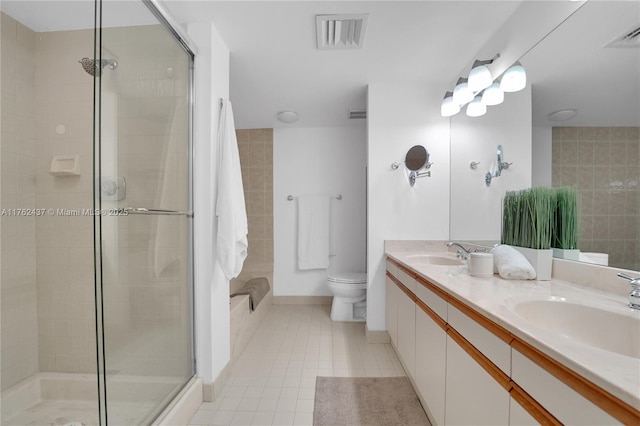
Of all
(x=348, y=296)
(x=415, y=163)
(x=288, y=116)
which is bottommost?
(x=348, y=296)

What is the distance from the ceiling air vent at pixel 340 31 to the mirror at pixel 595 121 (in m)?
0.98

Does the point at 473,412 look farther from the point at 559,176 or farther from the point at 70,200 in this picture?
the point at 70,200

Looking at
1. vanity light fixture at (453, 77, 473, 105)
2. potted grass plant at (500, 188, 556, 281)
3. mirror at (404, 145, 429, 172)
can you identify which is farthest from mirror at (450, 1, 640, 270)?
mirror at (404, 145, 429, 172)

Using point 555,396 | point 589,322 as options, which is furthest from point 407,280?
point 555,396

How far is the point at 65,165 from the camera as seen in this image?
1208 mm

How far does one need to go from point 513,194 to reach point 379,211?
1128 mm

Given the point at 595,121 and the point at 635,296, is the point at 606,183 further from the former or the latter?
the point at 635,296

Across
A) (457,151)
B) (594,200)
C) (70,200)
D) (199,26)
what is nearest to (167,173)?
(70,200)

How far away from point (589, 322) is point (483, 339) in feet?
1.14

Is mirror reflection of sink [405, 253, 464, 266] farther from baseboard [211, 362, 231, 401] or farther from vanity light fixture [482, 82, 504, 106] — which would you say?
baseboard [211, 362, 231, 401]

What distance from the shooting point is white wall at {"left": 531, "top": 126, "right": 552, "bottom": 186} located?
145 cm

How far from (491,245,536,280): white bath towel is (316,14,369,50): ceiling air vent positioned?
150 cm

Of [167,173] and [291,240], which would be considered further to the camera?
[291,240]

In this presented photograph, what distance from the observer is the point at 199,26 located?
1.76 m
